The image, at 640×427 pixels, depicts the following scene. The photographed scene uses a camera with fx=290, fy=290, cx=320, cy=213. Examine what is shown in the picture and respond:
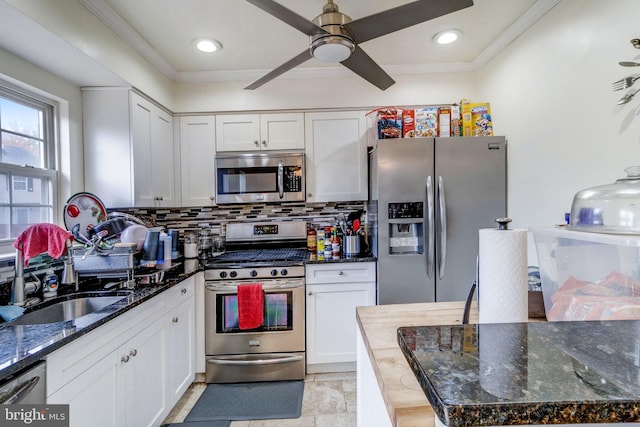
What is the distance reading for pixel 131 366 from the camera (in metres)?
1.46

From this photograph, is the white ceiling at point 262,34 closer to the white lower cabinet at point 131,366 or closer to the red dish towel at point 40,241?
the red dish towel at point 40,241

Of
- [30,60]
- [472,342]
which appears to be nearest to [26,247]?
[30,60]

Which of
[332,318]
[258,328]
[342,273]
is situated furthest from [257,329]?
[342,273]

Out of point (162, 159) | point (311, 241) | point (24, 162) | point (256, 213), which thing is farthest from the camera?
point (256, 213)

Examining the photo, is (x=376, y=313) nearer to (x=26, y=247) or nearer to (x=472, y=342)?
(x=472, y=342)

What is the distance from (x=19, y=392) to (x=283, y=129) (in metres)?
2.30

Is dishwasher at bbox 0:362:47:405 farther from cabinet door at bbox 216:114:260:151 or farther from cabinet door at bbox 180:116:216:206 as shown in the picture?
cabinet door at bbox 216:114:260:151

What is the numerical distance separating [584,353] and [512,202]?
6.42 ft

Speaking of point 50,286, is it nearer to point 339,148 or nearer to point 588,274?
point 339,148

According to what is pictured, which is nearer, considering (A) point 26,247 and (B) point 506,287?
(B) point 506,287

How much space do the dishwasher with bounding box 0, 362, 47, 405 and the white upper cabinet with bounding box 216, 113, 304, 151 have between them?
6.72 ft

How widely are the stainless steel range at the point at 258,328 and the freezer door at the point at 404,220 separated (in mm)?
683

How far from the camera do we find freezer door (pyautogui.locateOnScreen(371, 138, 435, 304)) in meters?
2.20

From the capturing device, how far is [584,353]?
0.50m
